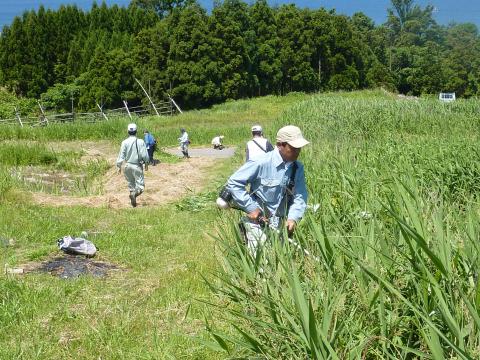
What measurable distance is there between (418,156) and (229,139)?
17.8m

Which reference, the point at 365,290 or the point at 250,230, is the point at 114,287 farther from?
the point at 365,290

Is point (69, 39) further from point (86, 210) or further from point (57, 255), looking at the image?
point (57, 255)

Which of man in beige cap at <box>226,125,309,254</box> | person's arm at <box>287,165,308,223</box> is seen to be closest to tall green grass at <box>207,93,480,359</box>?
person's arm at <box>287,165,308,223</box>

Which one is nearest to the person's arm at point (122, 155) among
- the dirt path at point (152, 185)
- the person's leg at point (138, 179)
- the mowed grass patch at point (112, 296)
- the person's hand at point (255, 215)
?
the person's leg at point (138, 179)

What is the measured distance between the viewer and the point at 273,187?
4453mm

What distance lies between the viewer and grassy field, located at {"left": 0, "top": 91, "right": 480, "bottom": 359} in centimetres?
264

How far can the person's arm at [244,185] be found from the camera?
436cm

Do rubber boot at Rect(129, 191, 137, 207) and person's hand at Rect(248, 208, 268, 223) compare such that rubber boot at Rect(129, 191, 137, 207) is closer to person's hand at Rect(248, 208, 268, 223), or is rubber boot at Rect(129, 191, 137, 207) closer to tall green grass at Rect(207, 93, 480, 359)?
tall green grass at Rect(207, 93, 480, 359)

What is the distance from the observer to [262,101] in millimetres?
37656

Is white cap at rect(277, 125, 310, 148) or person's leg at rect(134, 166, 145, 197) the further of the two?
person's leg at rect(134, 166, 145, 197)

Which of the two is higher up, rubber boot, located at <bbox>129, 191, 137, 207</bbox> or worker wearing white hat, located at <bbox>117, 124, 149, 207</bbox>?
worker wearing white hat, located at <bbox>117, 124, 149, 207</bbox>

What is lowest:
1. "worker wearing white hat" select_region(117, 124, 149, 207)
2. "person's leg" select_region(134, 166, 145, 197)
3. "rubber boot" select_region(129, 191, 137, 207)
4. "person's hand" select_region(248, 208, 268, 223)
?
"rubber boot" select_region(129, 191, 137, 207)

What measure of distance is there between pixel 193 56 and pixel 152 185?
89.9 ft

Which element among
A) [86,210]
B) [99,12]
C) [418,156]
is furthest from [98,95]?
[418,156]
